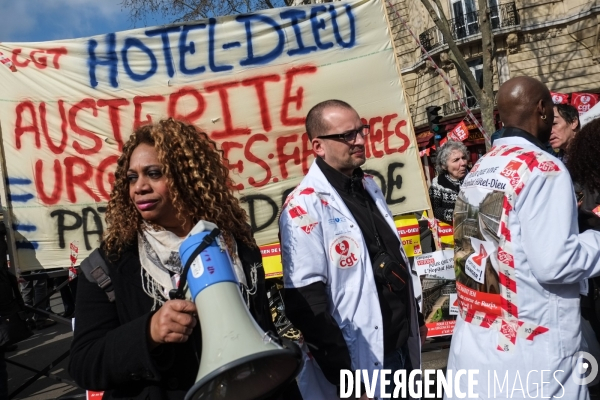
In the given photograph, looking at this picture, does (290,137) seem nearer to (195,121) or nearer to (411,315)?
(195,121)

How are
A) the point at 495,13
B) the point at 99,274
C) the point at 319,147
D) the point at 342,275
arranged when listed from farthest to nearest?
the point at 495,13, the point at 319,147, the point at 342,275, the point at 99,274

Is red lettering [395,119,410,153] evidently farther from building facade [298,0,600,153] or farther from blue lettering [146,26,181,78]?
building facade [298,0,600,153]

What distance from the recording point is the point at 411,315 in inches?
104

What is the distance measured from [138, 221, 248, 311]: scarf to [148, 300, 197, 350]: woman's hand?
0.18 m

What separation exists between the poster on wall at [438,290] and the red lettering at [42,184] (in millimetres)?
2867

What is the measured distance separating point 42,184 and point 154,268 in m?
3.28

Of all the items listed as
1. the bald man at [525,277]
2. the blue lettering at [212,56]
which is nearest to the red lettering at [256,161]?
the blue lettering at [212,56]

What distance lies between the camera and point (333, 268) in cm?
244

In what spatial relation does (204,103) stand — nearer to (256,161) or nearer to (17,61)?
(256,161)

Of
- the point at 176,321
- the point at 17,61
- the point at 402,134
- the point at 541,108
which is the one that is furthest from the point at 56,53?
the point at 176,321

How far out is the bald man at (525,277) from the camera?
2014mm

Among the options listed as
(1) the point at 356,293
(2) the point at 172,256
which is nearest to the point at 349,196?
(1) the point at 356,293

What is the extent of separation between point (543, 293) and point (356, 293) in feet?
2.36

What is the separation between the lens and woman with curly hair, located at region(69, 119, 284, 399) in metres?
1.53
